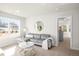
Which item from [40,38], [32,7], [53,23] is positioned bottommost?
[40,38]

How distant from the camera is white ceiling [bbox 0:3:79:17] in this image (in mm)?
1816

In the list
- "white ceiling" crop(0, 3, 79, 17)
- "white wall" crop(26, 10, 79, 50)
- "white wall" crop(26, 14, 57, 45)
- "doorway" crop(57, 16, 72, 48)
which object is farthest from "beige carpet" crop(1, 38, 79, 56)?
"white ceiling" crop(0, 3, 79, 17)

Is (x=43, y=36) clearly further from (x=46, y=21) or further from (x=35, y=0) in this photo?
(x=35, y=0)

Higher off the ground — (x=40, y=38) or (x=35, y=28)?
(x=35, y=28)

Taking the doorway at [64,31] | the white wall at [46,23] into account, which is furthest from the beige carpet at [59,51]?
the white wall at [46,23]

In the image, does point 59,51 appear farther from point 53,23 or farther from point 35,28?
point 35,28

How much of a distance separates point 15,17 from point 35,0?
0.56 meters

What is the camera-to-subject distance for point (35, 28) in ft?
6.59

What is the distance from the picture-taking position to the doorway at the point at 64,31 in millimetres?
1887

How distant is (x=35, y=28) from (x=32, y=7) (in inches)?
18.3

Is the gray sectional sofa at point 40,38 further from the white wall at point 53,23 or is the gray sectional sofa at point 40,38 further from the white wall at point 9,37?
the white wall at point 9,37

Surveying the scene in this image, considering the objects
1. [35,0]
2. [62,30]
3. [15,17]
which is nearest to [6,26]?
[15,17]

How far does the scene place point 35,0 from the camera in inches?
70.4

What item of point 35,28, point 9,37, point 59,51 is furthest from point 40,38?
point 9,37
